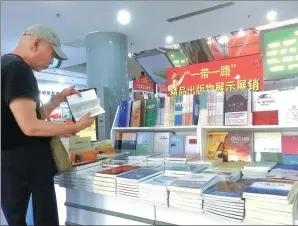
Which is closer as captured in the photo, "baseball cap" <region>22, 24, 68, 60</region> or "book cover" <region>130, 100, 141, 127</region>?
"baseball cap" <region>22, 24, 68, 60</region>

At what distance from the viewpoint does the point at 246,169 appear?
1770mm

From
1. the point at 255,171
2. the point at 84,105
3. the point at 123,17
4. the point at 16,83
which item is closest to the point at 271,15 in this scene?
the point at 123,17

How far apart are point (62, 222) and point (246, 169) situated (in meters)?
1.38

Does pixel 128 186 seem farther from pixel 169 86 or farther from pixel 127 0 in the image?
pixel 127 0

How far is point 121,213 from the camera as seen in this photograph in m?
1.64

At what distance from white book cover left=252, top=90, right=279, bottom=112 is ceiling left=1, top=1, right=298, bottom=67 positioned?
4.01 feet

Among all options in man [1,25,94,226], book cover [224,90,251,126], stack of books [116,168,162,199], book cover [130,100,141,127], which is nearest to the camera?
man [1,25,94,226]

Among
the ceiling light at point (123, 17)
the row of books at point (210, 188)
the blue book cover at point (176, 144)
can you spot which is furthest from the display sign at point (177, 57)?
the row of books at point (210, 188)

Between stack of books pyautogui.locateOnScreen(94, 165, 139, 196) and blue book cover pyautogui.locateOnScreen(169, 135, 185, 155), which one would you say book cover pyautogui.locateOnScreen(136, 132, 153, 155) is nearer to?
blue book cover pyautogui.locateOnScreen(169, 135, 185, 155)

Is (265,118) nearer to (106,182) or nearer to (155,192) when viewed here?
(155,192)

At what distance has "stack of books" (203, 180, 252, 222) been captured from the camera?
3.96ft

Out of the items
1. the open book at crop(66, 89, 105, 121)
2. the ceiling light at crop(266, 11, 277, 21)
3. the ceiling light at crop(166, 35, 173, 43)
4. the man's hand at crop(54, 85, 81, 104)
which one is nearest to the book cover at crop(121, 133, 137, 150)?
the open book at crop(66, 89, 105, 121)

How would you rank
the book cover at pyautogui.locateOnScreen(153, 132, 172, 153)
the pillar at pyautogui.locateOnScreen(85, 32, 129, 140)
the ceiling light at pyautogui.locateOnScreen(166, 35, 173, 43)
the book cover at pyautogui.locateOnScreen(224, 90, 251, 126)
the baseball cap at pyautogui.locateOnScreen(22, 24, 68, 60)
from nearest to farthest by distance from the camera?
1. the baseball cap at pyautogui.locateOnScreen(22, 24, 68, 60)
2. the book cover at pyautogui.locateOnScreen(224, 90, 251, 126)
3. the book cover at pyautogui.locateOnScreen(153, 132, 172, 153)
4. the pillar at pyautogui.locateOnScreen(85, 32, 129, 140)
5. the ceiling light at pyautogui.locateOnScreen(166, 35, 173, 43)

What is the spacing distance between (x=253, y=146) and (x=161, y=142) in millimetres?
826
